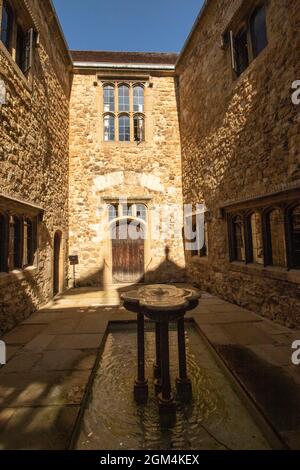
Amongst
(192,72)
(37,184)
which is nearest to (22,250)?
(37,184)

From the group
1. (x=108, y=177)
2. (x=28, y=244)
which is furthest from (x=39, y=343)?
(x=108, y=177)

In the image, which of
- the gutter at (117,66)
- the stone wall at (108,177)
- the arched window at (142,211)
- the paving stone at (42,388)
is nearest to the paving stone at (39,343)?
the paving stone at (42,388)

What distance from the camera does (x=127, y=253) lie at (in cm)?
928

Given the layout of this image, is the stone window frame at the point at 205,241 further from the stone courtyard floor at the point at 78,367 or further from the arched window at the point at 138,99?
the arched window at the point at 138,99

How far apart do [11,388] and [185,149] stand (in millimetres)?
8813

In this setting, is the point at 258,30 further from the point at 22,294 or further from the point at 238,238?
the point at 22,294

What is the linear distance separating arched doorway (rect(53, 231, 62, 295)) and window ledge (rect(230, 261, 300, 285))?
5.57 meters

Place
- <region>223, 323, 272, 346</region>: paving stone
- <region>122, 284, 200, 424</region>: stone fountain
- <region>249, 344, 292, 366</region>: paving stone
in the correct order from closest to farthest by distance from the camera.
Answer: <region>122, 284, 200, 424</region>: stone fountain, <region>249, 344, 292, 366</region>: paving stone, <region>223, 323, 272, 346</region>: paving stone

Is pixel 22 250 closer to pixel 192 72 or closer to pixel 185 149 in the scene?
pixel 185 149

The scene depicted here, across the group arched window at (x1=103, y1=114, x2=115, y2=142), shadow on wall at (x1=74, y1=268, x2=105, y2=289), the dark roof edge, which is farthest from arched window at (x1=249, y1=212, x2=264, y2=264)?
arched window at (x1=103, y1=114, x2=115, y2=142)

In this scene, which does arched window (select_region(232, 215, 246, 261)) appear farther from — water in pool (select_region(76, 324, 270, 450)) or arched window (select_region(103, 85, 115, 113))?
arched window (select_region(103, 85, 115, 113))

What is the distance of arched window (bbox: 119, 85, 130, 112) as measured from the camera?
979 cm

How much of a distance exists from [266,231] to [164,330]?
377 cm

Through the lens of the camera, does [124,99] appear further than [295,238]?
Yes
